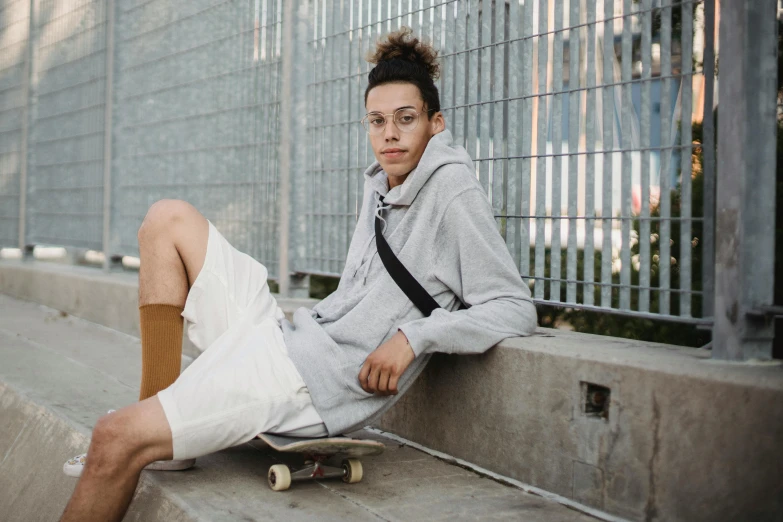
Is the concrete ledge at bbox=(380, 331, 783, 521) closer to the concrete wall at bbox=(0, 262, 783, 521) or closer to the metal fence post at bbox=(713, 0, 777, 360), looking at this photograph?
the concrete wall at bbox=(0, 262, 783, 521)

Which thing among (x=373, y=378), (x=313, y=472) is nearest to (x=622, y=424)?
(x=373, y=378)

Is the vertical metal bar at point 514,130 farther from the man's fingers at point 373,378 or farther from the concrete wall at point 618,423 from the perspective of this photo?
the man's fingers at point 373,378

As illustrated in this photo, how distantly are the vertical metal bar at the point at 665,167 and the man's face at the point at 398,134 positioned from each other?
82 centimetres

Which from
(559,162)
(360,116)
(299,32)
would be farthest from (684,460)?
(299,32)

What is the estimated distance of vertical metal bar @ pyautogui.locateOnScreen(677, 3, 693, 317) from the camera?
269cm

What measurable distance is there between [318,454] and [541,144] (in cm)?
144

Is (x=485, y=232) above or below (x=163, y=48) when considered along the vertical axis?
below

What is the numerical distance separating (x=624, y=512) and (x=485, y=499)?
443 millimetres

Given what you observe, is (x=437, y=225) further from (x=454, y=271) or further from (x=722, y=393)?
(x=722, y=393)

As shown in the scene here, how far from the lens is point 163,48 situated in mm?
6211

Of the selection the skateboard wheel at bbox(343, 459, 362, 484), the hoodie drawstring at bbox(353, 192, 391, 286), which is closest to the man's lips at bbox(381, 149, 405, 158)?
the hoodie drawstring at bbox(353, 192, 391, 286)

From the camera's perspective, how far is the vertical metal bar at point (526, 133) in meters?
3.30

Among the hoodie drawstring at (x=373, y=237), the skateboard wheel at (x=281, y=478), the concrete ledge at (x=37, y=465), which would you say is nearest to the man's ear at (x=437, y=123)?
the hoodie drawstring at (x=373, y=237)

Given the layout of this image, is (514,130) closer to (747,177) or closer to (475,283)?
(475,283)
